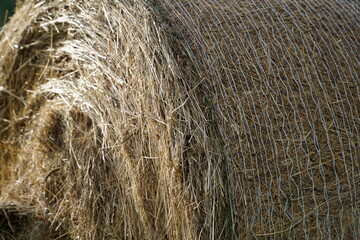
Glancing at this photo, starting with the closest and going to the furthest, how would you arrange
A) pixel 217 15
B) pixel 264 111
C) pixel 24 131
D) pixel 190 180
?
pixel 190 180, pixel 264 111, pixel 217 15, pixel 24 131

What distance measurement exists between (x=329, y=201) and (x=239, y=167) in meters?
0.44

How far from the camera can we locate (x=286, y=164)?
2439mm

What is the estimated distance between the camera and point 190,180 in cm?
231

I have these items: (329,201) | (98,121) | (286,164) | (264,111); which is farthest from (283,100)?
(98,121)

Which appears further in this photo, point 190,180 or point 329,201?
point 329,201

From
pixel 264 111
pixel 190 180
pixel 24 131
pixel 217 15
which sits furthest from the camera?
pixel 24 131

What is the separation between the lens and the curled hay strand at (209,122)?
2.35m

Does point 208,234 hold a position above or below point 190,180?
below

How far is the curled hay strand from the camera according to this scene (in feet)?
7.71

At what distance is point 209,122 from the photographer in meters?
2.36

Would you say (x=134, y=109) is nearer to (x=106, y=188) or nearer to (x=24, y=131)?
(x=106, y=188)

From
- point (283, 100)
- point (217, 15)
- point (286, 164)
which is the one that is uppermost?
point (217, 15)

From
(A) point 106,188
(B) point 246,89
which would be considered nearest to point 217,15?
(B) point 246,89

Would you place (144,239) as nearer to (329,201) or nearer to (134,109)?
(134,109)
